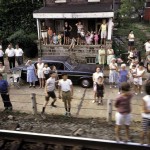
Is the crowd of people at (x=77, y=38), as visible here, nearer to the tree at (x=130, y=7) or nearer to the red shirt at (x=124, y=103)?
the red shirt at (x=124, y=103)

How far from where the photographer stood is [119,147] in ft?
23.5

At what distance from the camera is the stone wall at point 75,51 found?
1930 centimetres

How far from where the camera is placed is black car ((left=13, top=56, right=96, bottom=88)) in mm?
14673

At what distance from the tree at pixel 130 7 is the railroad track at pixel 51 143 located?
27329 millimetres

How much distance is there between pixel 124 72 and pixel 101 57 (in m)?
4.48

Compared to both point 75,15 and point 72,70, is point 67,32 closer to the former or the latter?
point 75,15

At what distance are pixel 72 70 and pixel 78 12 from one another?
5792mm

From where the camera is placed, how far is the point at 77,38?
2002 centimetres

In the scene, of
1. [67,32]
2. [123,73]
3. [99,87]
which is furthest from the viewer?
[67,32]

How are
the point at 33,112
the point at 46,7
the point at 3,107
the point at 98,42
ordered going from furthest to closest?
the point at 46,7, the point at 98,42, the point at 3,107, the point at 33,112

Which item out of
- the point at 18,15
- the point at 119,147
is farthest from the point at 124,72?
the point at 18,15

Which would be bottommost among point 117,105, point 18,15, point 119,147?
point 119,147

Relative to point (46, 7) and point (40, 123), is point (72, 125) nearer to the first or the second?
point (40, 123)

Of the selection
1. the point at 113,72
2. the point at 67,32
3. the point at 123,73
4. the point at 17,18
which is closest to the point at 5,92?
the point at 123,73
